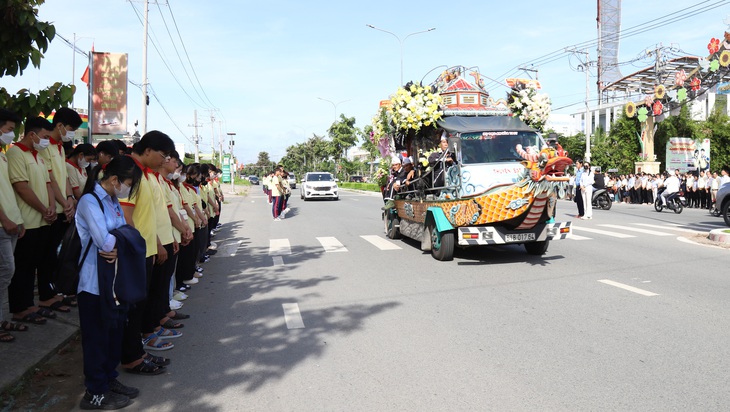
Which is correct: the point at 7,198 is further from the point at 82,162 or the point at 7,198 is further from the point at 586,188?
the point at 586,188

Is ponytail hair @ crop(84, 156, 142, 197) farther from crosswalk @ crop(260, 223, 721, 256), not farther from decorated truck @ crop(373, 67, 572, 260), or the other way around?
crosswalk @ crop(260, 223, 721, 256)

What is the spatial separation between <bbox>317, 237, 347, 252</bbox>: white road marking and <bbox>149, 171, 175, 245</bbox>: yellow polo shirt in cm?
680

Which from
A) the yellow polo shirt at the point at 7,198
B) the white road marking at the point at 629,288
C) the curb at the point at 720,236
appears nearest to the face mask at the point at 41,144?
the yellow polo shirt at the point at 7,198

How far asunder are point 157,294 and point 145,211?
3.66 ft

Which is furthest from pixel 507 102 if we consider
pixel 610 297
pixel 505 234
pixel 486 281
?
pixel 610 297

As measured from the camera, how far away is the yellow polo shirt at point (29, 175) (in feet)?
17.8

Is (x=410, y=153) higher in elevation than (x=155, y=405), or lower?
higher

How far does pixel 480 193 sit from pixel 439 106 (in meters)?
2.49

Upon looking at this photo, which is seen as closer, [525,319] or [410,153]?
[525,319]

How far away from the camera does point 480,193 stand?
906cm

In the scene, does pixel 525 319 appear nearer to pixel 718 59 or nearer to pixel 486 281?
pixel 486 281

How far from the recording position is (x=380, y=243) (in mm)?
12766

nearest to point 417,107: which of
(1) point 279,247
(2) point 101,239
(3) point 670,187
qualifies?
(1) point 279,247

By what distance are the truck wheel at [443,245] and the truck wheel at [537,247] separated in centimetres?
168
